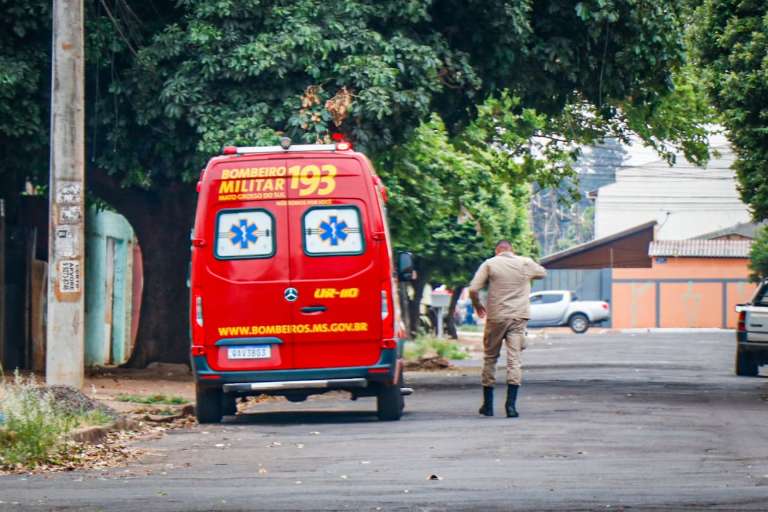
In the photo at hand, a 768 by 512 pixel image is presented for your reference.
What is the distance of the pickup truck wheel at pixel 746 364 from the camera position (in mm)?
25328

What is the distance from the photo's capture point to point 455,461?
10.9 m

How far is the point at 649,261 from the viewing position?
72125 mm

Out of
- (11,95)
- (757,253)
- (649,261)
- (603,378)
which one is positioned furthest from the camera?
(649,261)

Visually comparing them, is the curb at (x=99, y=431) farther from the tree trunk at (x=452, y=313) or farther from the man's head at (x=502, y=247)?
the tree trunk at (x=452, y=313)

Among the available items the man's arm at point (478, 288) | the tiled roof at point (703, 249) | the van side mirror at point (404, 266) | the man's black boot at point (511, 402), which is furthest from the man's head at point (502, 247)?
the tiled roof at point (703, 249)

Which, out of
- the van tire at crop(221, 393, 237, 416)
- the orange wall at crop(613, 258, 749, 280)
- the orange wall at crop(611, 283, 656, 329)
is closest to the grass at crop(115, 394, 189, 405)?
the van tire at crop(221, 393, 237, 416)

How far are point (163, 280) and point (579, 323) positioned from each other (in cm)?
3837

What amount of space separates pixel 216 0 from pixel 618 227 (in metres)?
68.7

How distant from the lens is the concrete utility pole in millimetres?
14602

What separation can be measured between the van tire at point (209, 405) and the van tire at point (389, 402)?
160 centimetres

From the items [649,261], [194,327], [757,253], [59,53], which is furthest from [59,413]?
[649,261]

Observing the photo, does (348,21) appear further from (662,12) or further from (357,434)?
(357,434)

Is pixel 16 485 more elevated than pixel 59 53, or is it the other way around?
pixel 59 53

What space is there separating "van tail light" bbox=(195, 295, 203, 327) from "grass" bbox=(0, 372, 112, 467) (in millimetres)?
2569
